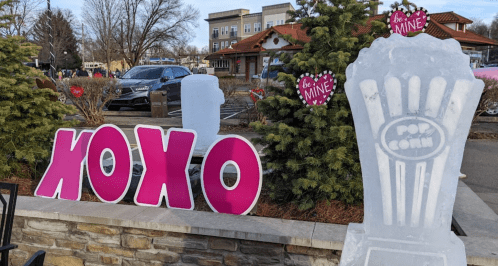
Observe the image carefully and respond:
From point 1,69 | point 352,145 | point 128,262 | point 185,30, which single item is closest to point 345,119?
point 352,145

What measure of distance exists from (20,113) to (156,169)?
7.53 ft

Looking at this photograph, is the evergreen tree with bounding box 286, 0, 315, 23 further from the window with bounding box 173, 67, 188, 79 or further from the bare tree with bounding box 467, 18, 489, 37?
the bare tree with bounding box 467, 18, 489, 37

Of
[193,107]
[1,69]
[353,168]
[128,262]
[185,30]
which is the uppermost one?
[185,30]

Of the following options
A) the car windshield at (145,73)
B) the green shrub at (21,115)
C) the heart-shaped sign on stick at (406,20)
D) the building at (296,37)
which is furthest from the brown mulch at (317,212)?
the building at (296,37)

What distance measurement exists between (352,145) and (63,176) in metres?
3.37

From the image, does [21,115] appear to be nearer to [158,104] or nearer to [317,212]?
[317,212]

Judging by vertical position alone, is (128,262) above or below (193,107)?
below

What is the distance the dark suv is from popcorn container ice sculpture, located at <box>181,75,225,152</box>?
9550mm

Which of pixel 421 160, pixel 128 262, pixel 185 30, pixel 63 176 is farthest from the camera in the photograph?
pixel 185 30

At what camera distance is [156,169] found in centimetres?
465

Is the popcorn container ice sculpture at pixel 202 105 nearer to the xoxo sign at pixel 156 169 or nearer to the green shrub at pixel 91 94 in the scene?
the xoxo sign at pixel 156 169

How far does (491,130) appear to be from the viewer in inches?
434

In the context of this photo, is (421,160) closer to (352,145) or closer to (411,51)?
(411,51)

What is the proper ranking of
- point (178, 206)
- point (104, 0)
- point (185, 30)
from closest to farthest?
point (178, 206)
point (104, 0)
point (185, 30)
